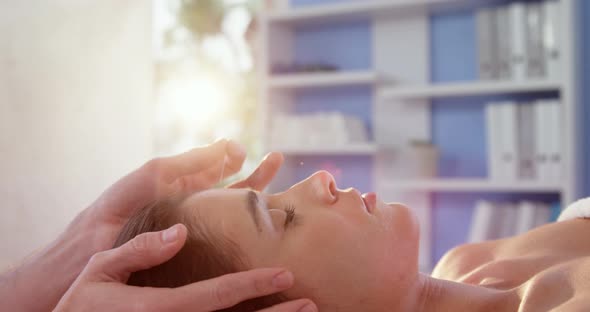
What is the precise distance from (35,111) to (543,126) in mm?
2132

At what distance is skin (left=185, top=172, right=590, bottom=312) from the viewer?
99 centimetres

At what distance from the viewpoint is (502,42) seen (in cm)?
→ 287

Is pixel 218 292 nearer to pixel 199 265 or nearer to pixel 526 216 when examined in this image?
pixel 199 265

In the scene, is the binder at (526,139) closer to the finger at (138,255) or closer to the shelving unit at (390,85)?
the shelving unit at (390,85)

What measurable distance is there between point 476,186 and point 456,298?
6.14 feet

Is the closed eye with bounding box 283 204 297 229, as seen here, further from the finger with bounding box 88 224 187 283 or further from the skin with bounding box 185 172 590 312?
the finger with bounding box 88 224 187 283

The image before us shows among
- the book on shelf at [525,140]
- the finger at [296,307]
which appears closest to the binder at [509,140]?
the book on shelf at [525,140]

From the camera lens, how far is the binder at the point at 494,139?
9.34 ft

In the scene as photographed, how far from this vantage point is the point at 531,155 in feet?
9.22

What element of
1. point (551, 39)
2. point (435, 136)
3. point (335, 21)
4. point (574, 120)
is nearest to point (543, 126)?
point (574, 120)

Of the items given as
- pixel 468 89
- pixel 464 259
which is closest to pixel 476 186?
pixel 468 89

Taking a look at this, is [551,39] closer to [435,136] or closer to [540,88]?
[540,88]

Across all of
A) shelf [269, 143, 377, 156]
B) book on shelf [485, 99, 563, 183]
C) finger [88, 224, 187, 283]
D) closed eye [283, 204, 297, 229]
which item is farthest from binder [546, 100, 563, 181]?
finger [88, 224, 187, 283]

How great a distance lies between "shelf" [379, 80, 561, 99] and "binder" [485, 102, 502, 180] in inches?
3.3
